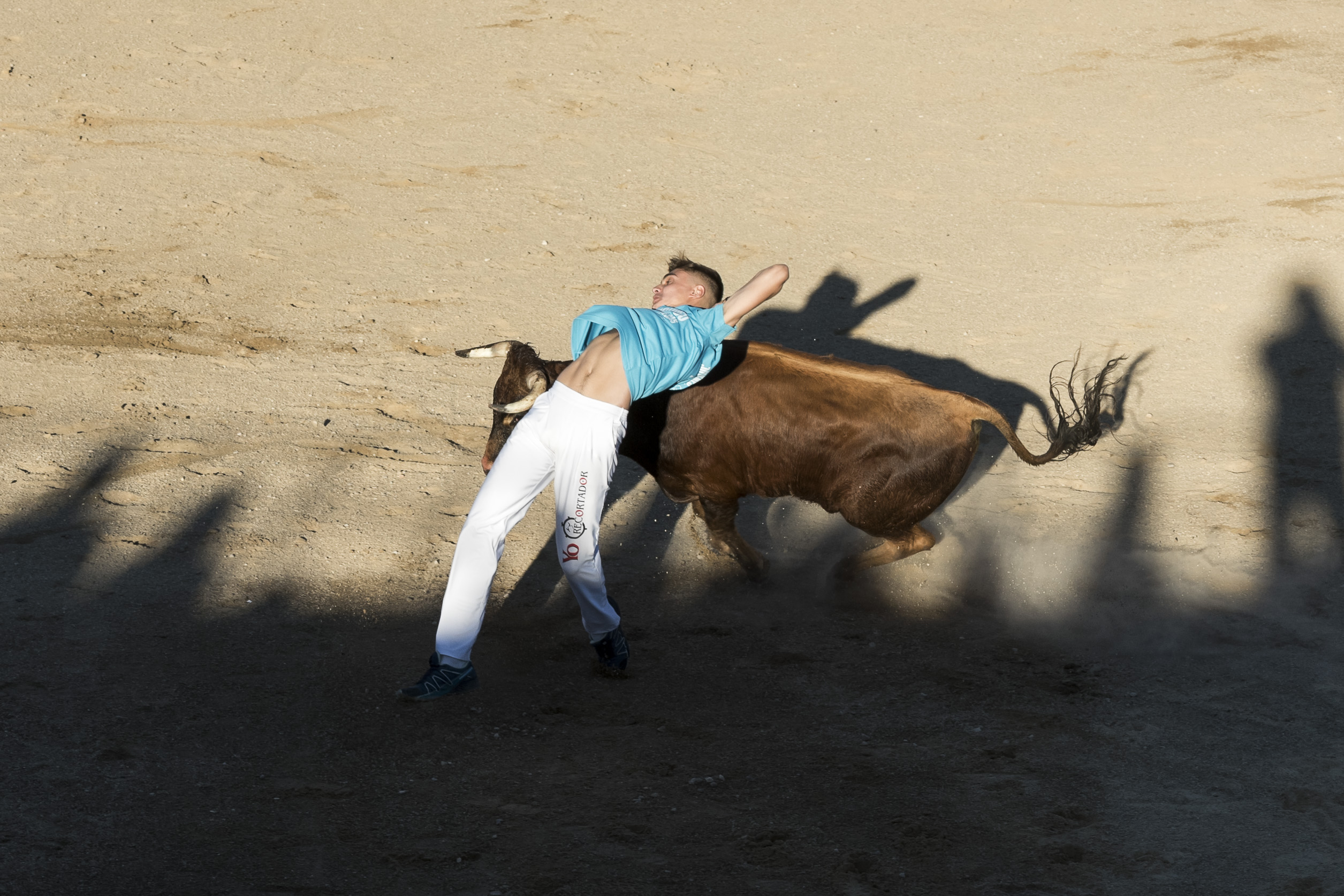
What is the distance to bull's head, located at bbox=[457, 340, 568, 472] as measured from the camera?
5094 mm

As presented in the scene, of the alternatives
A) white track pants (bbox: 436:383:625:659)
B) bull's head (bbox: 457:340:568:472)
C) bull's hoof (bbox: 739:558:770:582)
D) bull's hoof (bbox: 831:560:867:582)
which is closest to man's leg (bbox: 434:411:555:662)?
white track pants (bbox: 436:383:625:659)

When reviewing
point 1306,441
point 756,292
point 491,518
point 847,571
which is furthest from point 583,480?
point 1306,441

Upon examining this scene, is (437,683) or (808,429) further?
(808,429)

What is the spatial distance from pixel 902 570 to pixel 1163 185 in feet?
19.4

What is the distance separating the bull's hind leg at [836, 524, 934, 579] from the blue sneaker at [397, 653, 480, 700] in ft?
6.77

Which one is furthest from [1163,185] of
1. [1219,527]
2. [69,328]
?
[69,328]

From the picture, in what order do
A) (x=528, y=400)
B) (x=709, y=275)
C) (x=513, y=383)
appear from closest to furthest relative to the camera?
(x=528, y=400) < (x=709, y=275) < (x=513, y=383)

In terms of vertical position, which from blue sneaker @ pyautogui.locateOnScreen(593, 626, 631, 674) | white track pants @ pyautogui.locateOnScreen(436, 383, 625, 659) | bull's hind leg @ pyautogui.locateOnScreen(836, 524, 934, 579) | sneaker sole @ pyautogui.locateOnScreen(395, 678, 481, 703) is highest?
white track pants @ pyautogui.locateOnScreen(436, 383, 625, 659)

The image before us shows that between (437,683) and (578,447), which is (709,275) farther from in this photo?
(437,683)

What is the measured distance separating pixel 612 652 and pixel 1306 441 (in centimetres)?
463

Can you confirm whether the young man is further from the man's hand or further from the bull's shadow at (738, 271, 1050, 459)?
the bull's shadow at (738, 271, 1050, 459)

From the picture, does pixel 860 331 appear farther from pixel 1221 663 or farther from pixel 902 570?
pixel 1221 663

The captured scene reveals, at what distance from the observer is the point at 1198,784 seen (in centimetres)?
445

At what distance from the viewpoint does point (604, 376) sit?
457 cm
